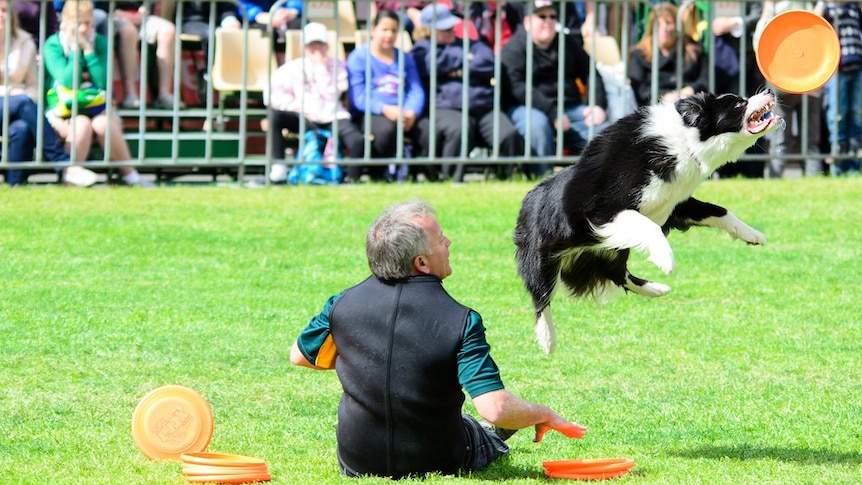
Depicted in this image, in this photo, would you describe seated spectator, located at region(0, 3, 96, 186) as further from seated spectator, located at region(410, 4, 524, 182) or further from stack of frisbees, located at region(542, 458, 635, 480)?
stack of frisbees, located at region(542, 458, 635, 480)

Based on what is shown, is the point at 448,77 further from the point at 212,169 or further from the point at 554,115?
the point at 212,169

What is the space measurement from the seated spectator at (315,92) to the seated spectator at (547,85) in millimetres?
1504

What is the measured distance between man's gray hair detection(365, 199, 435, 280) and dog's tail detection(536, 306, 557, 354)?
142 centimetres

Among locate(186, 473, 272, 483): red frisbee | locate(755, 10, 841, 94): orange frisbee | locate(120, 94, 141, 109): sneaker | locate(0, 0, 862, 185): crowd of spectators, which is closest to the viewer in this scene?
locate(186, 473, 272, 483): red frisbee

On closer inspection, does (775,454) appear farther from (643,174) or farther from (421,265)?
(421,265)

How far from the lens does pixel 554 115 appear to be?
12.2 metres

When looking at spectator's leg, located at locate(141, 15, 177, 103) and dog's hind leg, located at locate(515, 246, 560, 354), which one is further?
spectator's leg, located at locate(141, 15, 177, 103)

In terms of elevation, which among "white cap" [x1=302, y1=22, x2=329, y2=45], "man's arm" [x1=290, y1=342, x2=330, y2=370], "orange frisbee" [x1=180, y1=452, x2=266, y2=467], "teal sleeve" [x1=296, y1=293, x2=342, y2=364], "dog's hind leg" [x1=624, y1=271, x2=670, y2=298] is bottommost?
"orange frisbee" [x1=180, y1=452, x2=266, y2=467]

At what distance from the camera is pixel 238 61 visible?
12148 mm

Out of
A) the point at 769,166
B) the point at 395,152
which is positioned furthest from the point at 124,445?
the point at 769,166

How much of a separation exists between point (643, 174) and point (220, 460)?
203 centimetres

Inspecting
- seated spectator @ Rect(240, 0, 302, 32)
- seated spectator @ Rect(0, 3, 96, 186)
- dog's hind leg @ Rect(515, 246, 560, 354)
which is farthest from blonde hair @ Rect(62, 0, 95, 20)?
dog's hind leg @ Rect(515, 246, 560, 354)

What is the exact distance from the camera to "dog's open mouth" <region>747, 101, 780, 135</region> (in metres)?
5.22

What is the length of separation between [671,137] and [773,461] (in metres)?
1.37
